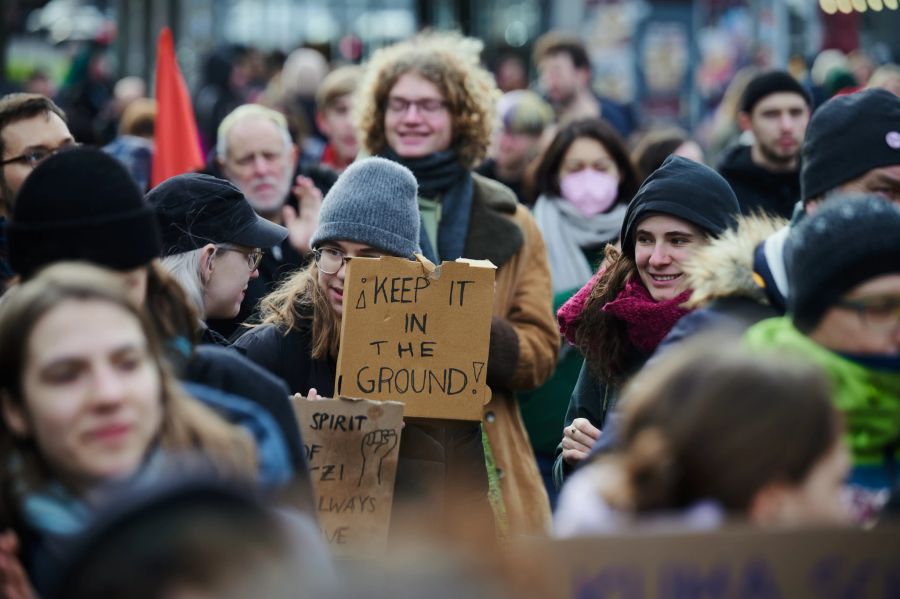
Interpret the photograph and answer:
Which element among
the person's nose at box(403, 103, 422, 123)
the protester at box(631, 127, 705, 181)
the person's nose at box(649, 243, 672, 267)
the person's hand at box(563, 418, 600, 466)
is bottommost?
the person's hand at box(563, 418, 600, 466)

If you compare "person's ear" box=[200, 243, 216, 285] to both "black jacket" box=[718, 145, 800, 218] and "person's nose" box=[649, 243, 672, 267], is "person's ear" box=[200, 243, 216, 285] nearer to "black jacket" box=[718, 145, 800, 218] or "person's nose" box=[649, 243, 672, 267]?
"person's nose" box=[649, 243, 672, 267]

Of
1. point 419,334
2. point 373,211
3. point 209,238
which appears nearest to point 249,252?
point 209,238

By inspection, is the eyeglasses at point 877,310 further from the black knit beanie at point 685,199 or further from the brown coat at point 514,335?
the brown coat at point 514,335

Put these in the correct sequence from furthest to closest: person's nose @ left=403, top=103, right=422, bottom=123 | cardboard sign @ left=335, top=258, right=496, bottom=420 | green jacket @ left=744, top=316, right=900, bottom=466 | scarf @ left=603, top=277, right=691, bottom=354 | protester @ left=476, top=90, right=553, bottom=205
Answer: protester @ left=476, top=90, right=553, bottom=205 → person's nose @ left=403, top=103, right=422, bottom=123 → cardboard sign @ left=335, top=258, right=496, bottom=420 → scarf @ left=603, top=277, right=691, bottom=354 → green jacket @ left=744, top=316, right=900, bottom=466

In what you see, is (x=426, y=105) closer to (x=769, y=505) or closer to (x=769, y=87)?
(x=769, y=87)

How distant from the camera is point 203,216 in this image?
479 centimetres

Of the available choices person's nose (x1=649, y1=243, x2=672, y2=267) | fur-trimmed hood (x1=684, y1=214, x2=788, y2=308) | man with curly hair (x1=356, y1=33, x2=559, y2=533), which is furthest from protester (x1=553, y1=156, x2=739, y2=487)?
fur-trimmed hood (x1=684, y1=214, x2=788, y2=308)

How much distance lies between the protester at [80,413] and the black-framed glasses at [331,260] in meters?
1.74

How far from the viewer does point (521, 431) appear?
5492 mm

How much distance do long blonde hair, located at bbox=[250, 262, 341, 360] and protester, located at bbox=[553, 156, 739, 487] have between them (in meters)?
0.76

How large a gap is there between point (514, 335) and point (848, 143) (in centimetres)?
168

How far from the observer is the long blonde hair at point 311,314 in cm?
456

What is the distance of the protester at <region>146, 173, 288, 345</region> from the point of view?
15.5ft

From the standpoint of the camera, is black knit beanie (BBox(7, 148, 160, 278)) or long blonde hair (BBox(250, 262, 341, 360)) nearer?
black knit beanie (BBox(7, 148, 160, 278))
